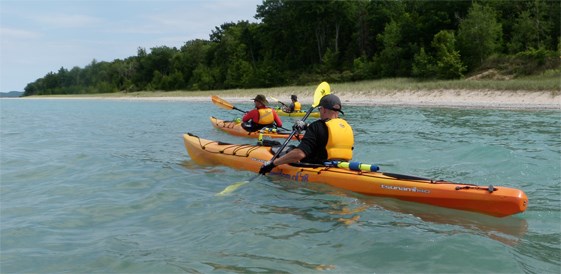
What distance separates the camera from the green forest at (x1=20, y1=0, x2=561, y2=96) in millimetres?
33375

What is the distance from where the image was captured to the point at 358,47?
50.3 m

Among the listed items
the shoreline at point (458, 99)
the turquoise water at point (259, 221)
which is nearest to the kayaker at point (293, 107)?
the shoreline at point (458, 99)

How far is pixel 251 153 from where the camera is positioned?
8414 millimetres

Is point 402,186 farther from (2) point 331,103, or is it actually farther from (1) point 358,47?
(1) point 358,47

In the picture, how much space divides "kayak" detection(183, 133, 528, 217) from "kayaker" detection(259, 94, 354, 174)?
193 millimetres

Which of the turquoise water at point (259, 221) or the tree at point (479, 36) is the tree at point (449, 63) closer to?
the tree at point (479, 36)

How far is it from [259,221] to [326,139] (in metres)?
1.74

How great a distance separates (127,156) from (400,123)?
9753mm

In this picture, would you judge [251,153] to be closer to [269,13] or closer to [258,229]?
[258,229]

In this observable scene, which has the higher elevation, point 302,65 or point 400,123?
point 302,65

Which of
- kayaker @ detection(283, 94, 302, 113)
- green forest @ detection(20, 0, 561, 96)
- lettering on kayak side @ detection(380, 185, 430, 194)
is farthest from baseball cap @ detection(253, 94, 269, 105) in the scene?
green forest @ detection(20, 0, 561, 96)

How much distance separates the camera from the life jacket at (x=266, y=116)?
12.8 meters

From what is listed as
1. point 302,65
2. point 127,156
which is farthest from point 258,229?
point 302,65

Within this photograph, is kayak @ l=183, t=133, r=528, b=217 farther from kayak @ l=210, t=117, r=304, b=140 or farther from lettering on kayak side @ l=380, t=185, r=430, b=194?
kayak @ l=210, t=117, r=304, b=140
